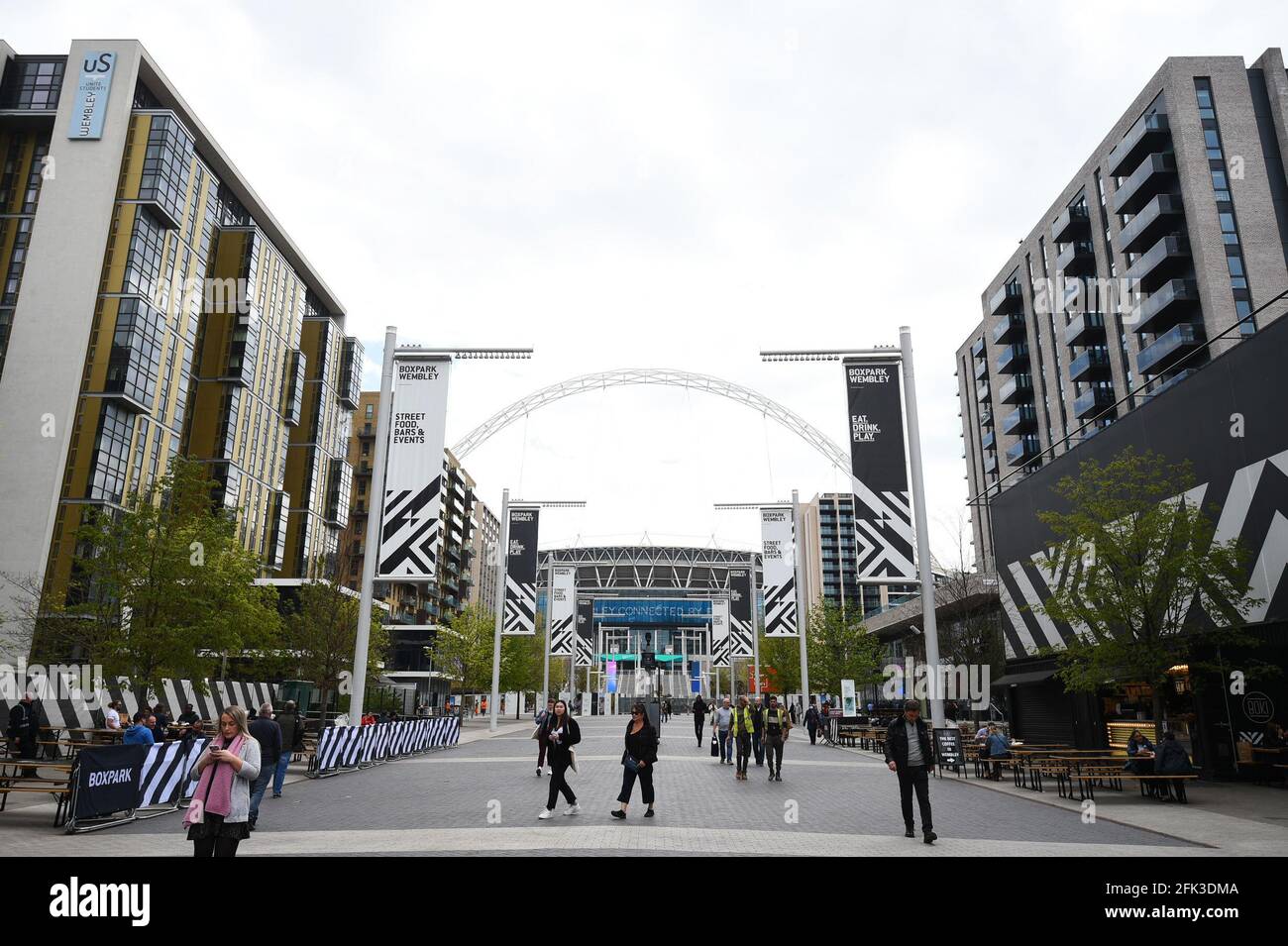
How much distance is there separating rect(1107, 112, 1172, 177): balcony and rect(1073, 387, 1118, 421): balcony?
1601 centimetres

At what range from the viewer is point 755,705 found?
23672mm

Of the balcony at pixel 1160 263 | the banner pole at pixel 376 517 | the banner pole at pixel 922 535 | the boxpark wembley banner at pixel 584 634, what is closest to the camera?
the banner pole at pixel 922 535

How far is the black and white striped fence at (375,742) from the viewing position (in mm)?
20938

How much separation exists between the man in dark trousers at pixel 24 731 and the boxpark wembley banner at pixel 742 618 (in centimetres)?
2997

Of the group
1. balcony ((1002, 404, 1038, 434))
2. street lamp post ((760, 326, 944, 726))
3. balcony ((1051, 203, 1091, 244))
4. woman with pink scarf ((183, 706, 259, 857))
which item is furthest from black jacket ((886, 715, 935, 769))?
balcony ((1002, 404, 1038, 434))

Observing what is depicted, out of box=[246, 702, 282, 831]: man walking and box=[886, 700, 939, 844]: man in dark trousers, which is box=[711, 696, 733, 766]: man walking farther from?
box=[246, 702, 282, 831]: man walking

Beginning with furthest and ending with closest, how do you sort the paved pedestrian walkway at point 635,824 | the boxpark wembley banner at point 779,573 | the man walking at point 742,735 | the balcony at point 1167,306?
the balcony at point 1167,306 < the boxpark wembley banner at point 779,573 < the man walking at point 742,735 < the paved pedestrian walkway at point 635,824

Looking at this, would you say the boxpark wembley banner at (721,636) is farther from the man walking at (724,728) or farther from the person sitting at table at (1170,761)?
the person sitting at table at (1170,761)

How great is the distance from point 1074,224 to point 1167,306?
14942 mm

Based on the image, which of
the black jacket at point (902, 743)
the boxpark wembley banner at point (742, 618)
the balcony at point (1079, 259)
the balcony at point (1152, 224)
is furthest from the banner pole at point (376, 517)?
the balcony at point (1079, 259)

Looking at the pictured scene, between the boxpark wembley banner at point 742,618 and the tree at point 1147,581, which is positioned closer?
the tree at point 1147,581
